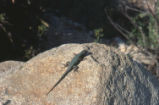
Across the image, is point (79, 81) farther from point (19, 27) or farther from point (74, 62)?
point (19, 27)

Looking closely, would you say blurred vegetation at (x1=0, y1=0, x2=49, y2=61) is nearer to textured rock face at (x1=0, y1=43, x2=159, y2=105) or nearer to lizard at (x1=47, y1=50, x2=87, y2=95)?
textured rock face at (x1=0, y1=43, x2=159, y2=105)

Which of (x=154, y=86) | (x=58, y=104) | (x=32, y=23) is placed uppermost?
(x=58, y=104)

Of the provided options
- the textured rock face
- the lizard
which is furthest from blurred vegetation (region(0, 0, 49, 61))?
the lizard

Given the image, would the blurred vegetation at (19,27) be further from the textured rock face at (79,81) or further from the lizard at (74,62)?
the lizard at (74,62)

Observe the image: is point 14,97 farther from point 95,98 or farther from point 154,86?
point 154,86

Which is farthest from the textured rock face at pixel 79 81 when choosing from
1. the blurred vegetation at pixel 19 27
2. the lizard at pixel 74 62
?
the blurred vegetation at pixel 19 27

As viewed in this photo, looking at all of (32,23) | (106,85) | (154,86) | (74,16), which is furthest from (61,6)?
(106,85)

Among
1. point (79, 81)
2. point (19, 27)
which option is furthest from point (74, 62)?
point (19, 27)
